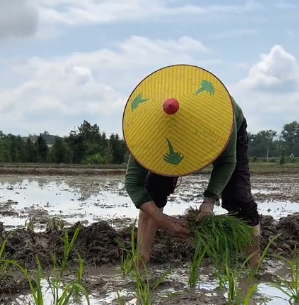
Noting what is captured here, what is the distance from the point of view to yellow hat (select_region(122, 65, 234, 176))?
8.93 ft

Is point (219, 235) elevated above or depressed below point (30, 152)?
below

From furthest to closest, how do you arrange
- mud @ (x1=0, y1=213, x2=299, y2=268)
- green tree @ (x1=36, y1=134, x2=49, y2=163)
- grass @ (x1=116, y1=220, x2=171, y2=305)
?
green tree @ (x1=36, y1=134, x2=49, y2=163), mud @ (x1=0, y1=213, x2=299, y2=268), grass @ (x1=116, y1=220, x2=171, y2=305)

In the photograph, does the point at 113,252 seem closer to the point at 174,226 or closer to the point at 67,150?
the point at 174,226

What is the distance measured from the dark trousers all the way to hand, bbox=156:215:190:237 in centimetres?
50

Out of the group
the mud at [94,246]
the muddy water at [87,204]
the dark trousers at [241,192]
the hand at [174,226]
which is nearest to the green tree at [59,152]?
the muddy water at [87,204]

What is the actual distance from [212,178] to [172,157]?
511mm

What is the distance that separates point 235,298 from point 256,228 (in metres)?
0.78

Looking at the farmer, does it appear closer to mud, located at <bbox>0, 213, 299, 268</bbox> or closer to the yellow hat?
the yellow hat

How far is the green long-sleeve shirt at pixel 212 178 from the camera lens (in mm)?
3025

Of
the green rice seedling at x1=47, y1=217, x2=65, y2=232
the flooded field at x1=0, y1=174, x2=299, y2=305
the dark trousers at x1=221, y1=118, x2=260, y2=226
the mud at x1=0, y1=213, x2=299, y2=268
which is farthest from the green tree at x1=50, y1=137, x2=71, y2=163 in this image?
the dark trousers at x1=221, y1=118, x2=260, y2=226

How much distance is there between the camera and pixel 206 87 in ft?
9.26

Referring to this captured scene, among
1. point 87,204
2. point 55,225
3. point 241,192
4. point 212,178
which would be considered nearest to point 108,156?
point 87,204

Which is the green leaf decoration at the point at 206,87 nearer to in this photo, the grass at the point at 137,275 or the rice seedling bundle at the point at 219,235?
the rice seedling bundle at the point at 219,235

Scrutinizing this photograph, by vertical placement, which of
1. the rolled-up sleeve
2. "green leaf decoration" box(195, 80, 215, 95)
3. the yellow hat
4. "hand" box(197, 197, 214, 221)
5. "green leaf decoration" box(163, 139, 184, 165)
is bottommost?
"hand" box(197, 197, 214, 221)
